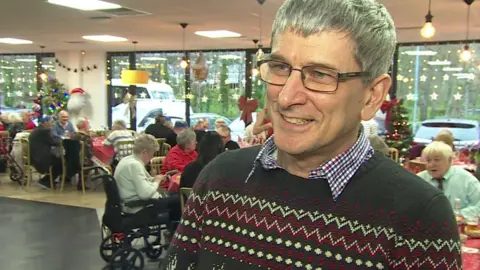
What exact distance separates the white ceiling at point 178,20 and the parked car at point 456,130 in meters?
1.54

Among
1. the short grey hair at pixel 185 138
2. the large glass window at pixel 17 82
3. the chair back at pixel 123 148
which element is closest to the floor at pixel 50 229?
the chair back at pixel 123 148

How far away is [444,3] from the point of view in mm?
5457

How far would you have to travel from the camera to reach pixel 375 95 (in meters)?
0.97

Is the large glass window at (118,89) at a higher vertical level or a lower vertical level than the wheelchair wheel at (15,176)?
higher

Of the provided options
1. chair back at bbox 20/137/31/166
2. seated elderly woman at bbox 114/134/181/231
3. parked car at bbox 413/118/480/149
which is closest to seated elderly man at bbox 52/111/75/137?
chair back at bbox 20/137/31/166

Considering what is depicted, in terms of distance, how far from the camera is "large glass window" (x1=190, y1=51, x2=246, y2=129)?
11.7 metres

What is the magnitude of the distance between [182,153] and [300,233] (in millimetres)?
4885

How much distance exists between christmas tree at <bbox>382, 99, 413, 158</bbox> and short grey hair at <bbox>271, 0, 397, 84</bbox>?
645 cm

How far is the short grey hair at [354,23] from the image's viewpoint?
901mm

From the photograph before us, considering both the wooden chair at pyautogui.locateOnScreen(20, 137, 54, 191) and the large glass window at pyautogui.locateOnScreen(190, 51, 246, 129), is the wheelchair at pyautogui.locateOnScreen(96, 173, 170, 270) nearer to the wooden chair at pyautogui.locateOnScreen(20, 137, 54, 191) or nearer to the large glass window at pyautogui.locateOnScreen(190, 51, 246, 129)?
the wooden chair at pyautogui.locateOnScreen(20, 137, 54, 191)

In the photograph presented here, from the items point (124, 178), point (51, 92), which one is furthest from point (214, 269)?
point (51, 92)

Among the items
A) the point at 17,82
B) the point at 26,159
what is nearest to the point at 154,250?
the point at 26,159

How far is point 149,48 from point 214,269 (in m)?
11.5

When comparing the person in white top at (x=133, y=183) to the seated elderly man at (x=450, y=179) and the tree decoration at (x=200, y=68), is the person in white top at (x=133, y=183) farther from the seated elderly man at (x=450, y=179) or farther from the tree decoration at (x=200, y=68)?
the tree decoration at (x=200, y=68)
